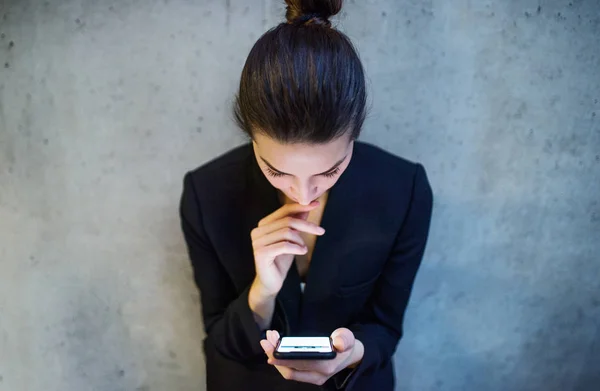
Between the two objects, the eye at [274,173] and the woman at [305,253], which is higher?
the eye at [274,173]

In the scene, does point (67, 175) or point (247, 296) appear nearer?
point (247, 296)

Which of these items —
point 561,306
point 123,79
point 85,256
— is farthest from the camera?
point 561,306

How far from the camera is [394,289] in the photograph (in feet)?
3.67

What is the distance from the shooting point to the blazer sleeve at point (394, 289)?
105cm

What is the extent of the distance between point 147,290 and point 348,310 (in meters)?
0.54

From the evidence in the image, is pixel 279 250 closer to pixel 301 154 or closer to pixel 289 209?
pixel 289 209

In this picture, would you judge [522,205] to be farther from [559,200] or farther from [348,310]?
[348,310]

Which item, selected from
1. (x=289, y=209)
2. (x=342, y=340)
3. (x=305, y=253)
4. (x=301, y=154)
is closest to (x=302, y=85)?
(x=301, y=154)

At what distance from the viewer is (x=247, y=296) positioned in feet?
3.40

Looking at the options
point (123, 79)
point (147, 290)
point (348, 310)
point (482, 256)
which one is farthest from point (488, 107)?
point (147, 290)

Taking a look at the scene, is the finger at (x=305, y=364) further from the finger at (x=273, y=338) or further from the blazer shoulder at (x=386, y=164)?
the blazer shoulder at (x=386, y=164)

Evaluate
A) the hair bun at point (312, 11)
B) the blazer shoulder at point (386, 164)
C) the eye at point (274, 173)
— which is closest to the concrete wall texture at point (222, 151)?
the blazer shoulder at point (386, 164)

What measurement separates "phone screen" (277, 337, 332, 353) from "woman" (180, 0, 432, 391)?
0.09 ft

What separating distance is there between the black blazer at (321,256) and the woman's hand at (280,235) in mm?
104
